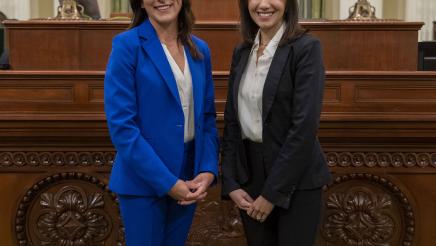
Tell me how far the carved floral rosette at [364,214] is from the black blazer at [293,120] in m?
0.90

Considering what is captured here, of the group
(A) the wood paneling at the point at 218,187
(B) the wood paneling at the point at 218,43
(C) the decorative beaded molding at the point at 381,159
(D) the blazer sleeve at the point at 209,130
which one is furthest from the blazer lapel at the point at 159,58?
(B) the wood paneling at the point at 218,43

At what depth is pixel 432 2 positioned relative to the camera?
10.3m

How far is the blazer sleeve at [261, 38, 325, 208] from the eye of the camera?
5.39 feet

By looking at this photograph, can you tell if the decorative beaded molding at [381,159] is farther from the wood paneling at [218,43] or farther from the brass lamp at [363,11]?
the brass lamp at [363,11]

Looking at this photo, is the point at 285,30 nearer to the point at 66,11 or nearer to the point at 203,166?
the point at 203,166

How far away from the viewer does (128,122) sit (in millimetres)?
1646

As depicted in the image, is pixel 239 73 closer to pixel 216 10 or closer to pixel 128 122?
pixel 128 122

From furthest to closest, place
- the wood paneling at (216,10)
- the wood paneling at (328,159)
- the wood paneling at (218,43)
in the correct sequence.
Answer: the wood paneling at (216,10) → the wood paneling at (218,43) → the wood paneling at (328,159)

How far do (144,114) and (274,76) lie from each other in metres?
0.42

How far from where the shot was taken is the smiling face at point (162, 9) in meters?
1.69

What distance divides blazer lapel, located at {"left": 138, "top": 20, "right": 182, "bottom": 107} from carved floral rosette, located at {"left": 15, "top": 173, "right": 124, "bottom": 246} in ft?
3.50

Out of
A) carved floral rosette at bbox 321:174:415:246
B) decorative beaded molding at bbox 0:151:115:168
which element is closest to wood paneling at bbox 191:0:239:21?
decorative beaded molding at bbox 0:151:115:168

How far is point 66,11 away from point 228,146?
1723 millimetres

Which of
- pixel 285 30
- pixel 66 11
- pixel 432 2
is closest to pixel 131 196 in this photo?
pixel 285 30
